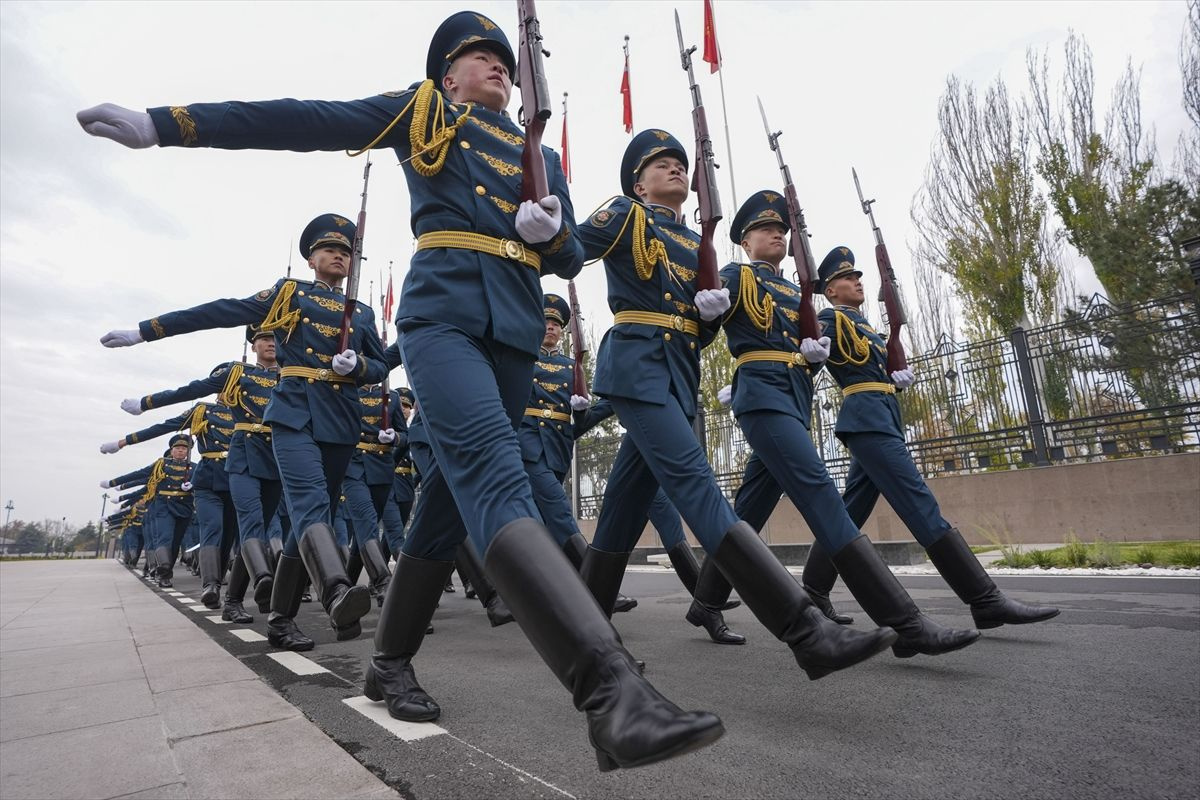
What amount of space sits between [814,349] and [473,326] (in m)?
2.17

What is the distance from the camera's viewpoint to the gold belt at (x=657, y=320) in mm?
3062

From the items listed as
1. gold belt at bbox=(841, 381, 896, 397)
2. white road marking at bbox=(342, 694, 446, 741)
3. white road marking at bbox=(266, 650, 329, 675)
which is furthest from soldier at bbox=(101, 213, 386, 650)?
gold belt at bbox=(841, 381, 896, 397)

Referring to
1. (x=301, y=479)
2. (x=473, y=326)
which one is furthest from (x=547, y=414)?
(x=473, y=326)

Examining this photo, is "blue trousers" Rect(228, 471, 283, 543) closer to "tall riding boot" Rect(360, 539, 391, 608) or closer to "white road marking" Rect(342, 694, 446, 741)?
"tall riding boot" Rect(360, 539, 391, 608)

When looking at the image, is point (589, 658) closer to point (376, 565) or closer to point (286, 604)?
point (286, 604)

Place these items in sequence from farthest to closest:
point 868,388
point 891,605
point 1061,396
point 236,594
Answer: point 1061,396, point 236,594, point 868,388, point 891,605

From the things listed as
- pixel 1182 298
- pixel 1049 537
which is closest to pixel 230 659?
pixel 1049 537

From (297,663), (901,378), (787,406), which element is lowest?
(297,663)

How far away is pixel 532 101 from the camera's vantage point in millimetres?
2125

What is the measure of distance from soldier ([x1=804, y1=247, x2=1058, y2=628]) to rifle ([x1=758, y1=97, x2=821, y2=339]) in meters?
0.27

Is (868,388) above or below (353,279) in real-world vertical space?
below

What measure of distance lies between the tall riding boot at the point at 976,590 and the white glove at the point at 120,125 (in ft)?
11.3

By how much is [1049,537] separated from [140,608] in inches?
448

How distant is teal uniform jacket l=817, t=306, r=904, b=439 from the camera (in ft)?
12.2
